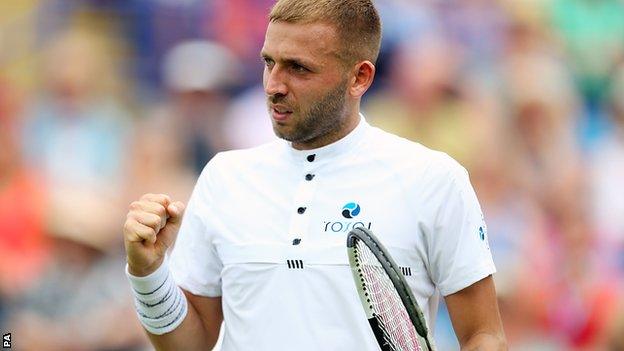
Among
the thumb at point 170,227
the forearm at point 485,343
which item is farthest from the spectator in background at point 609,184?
the thumb at point 170,227

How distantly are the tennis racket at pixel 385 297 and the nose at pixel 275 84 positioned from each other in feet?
2.08

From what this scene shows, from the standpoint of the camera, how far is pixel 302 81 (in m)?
4.21

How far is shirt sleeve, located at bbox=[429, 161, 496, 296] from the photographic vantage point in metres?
4.08

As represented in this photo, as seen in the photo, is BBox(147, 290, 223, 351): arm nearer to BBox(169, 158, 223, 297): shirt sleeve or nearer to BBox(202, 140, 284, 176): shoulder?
BBox(169, 158, 223, 297): shirt sleeve

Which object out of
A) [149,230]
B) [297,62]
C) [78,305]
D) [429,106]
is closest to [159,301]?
[149,230]

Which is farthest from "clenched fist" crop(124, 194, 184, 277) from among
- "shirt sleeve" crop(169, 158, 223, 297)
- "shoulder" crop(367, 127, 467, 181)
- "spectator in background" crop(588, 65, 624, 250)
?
"spectator in background" crop(588, 65, 624, 250)

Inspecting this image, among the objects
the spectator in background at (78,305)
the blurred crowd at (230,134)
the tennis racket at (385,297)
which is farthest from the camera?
the blurred crowd at (230,134)

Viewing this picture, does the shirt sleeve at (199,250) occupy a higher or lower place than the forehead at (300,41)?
lower

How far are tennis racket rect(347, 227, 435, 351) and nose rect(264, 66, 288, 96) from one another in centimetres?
63

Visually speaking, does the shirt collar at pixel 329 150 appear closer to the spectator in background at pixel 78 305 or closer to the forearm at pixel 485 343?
the forearm at pixel 485 343

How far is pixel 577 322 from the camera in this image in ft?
27.2

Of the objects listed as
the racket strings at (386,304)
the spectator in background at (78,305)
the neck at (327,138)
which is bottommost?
the spectator in background at (78,305)

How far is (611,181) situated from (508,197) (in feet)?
2.60

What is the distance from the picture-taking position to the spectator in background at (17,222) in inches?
298
